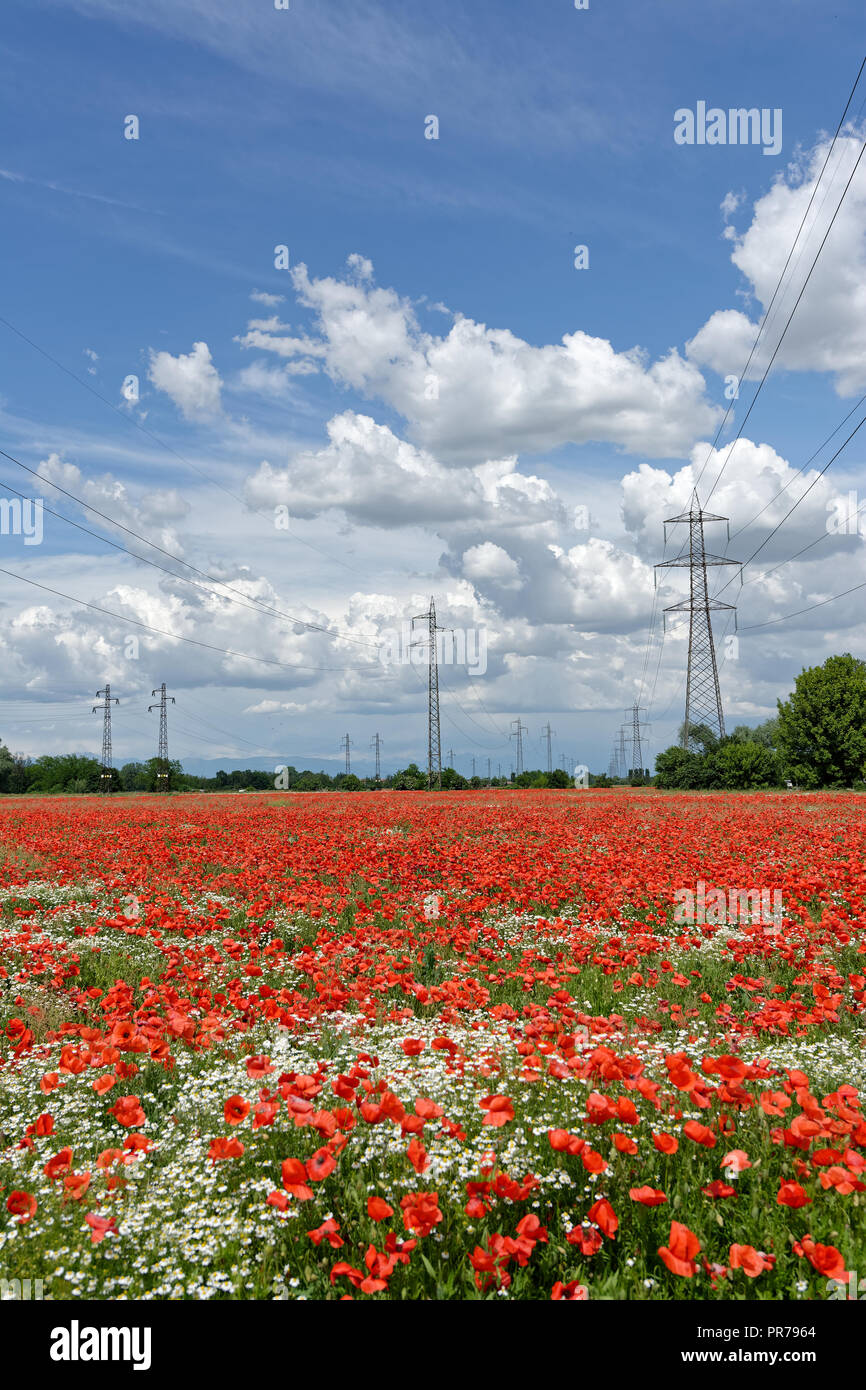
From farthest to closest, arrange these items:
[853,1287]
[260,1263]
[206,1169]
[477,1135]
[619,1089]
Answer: [619,1089] → [477,1135] → [206,1169] → [260,1263] → [853,1287]

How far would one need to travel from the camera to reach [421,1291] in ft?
9.83

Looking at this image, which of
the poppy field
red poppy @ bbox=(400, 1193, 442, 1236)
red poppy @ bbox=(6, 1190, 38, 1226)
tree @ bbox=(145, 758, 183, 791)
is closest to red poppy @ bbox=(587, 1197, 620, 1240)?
the poppy field

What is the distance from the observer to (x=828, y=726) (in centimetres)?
5434

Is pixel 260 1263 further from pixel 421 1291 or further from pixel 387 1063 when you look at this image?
pixel 387 1063

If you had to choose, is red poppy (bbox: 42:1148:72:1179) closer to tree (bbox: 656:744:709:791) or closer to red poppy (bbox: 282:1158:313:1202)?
red poppy (bbox: 282:1158:313:1202)

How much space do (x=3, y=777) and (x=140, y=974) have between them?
93.4 m

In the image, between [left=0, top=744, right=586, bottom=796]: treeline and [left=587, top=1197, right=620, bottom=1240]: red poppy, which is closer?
[left=587, top=1197, right=620, bottom=1240]: red poppy

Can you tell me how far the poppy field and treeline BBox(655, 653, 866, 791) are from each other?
46.5 m

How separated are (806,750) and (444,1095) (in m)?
57.5

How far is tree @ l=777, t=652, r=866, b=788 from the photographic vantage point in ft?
176

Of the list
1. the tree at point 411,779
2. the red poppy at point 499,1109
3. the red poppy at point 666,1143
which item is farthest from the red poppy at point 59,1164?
the tree at point 411,779

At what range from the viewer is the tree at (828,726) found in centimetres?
5359
